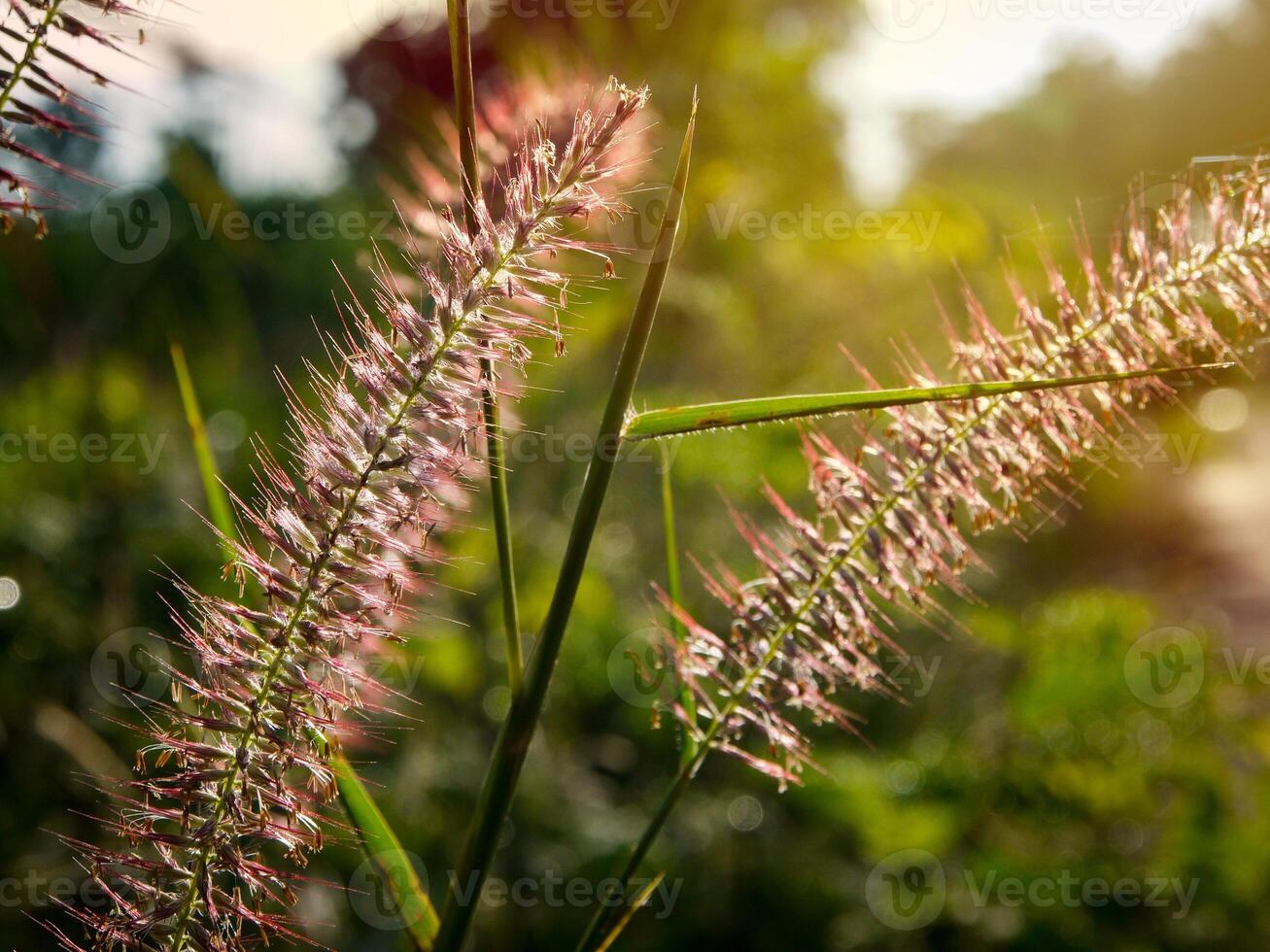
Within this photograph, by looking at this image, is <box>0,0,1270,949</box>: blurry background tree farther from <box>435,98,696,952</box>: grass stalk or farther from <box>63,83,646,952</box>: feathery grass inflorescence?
<box>63,83,646,952</box>: feathery grass inflorescence

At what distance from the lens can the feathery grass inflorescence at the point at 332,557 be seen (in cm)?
78

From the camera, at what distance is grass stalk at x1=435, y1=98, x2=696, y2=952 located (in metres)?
0.81

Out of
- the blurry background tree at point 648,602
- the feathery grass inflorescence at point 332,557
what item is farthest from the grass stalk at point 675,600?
the blurry background tree at point 648,602

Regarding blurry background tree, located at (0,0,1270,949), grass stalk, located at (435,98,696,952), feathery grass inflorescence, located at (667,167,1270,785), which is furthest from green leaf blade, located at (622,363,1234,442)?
blurry background tree, located at (0,0,1270,949)

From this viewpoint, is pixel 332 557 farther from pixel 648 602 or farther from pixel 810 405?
pixel 648 602

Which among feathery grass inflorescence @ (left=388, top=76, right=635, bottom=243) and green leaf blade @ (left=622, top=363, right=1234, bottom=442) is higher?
feathery grass inflorescence @ (left=388, top=76, right=635, bottom=243)

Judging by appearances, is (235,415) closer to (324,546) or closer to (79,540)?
(79,540)

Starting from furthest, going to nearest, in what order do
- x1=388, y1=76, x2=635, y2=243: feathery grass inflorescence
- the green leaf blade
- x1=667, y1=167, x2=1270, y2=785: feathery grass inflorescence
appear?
x1=667, y1=167, x2=1270, y2=785: feathery grass inflorescence < x1=388, y1=76, x2=635, y2=243: feathery grass inflorescence < the green leaf blade

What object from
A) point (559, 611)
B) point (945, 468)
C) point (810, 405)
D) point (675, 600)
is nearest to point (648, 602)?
point (675, 600)

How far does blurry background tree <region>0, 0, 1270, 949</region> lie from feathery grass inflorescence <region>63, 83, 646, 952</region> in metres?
0.63

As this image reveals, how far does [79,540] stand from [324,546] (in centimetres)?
386

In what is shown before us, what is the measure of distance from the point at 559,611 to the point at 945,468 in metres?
0.45

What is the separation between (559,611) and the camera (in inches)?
33.9

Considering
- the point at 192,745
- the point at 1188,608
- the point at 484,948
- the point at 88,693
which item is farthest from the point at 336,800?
the point at 1188,608
